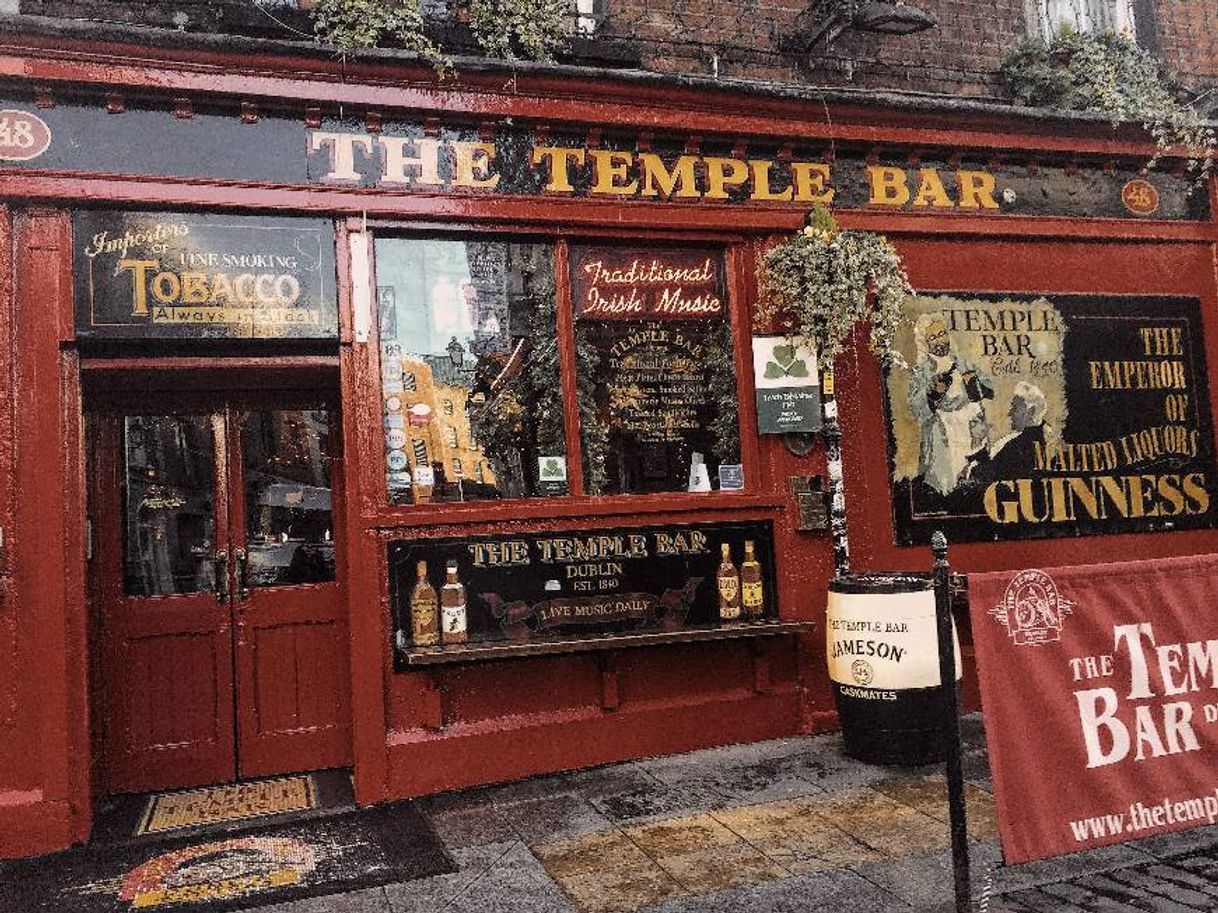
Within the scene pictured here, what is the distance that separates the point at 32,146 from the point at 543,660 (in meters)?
4.32

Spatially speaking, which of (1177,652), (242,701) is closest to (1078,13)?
(1177,652)

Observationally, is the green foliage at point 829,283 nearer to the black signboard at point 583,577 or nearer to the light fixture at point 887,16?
the black signboard at point 583,577

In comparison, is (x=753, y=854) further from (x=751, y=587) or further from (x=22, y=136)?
(x=22, y=136)

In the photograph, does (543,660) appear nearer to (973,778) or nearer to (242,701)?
(242,701)

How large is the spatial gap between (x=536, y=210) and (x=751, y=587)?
118 inches

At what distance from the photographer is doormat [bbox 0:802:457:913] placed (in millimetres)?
4176

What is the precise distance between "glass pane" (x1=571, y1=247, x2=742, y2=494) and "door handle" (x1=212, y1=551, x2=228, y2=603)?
2509 millimetres

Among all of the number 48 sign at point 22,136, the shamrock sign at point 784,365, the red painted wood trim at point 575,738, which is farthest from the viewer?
the shamrock sign at point 784,365

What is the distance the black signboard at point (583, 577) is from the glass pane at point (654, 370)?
1.30 ft

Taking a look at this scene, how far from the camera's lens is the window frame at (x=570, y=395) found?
5.73m

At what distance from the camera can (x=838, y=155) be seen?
6.80 metres

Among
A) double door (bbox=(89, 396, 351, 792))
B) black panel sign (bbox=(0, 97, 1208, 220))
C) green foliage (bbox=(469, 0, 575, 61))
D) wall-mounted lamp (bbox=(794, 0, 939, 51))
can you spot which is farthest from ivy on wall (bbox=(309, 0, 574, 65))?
double door (bbox=(89, 396, 351, 792))

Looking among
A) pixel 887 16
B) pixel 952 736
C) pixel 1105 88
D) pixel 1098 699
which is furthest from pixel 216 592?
pixel 1105 88

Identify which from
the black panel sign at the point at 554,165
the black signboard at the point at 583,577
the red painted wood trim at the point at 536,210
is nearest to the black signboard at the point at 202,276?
the red painted wood trim at the point at 536,210
